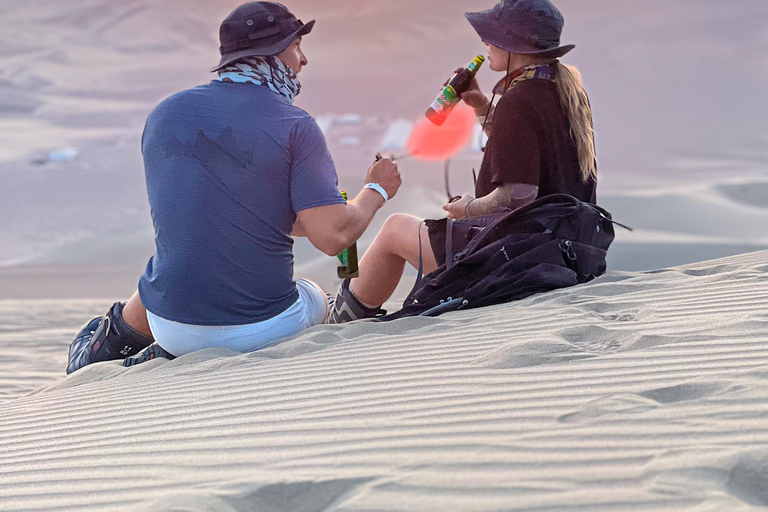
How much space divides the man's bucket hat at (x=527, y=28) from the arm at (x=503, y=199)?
661 mm

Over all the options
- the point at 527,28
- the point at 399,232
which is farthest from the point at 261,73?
the point at 527,28

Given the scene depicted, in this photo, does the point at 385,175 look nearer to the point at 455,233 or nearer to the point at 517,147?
the point at 455,233

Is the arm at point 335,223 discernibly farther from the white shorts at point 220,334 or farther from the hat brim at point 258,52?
the hat brim at point 258,52

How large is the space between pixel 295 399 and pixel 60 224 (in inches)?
964

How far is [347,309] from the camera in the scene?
160 inches

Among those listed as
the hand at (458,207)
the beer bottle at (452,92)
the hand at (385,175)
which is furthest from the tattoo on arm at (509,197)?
the beer bottle at (452,92)

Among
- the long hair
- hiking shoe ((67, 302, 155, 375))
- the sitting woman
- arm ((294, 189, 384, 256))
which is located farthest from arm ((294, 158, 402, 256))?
the long hair

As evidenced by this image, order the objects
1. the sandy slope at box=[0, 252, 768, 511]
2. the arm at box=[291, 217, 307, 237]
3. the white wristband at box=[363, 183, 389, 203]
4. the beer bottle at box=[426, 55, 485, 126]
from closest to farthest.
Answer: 1. the sandy slope at box=[0, 252, 768, 511]
2. the arm at box=[291, 217, 307, 237]
3. the white wristband at box=[363, 183, 389, 203]
4. the beer bottle at box=[426, 55, 485, 126]

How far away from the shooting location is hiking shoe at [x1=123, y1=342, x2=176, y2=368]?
3426mm

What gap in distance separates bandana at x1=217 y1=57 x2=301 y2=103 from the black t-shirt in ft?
3.43

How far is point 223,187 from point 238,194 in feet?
0.21

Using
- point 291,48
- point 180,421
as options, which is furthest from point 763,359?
point 291,48

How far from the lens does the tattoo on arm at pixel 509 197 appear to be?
3770mm

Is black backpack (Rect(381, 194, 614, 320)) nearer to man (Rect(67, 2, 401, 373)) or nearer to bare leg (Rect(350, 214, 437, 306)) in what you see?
bare leg (Rect(350, 214, 437, 306))
